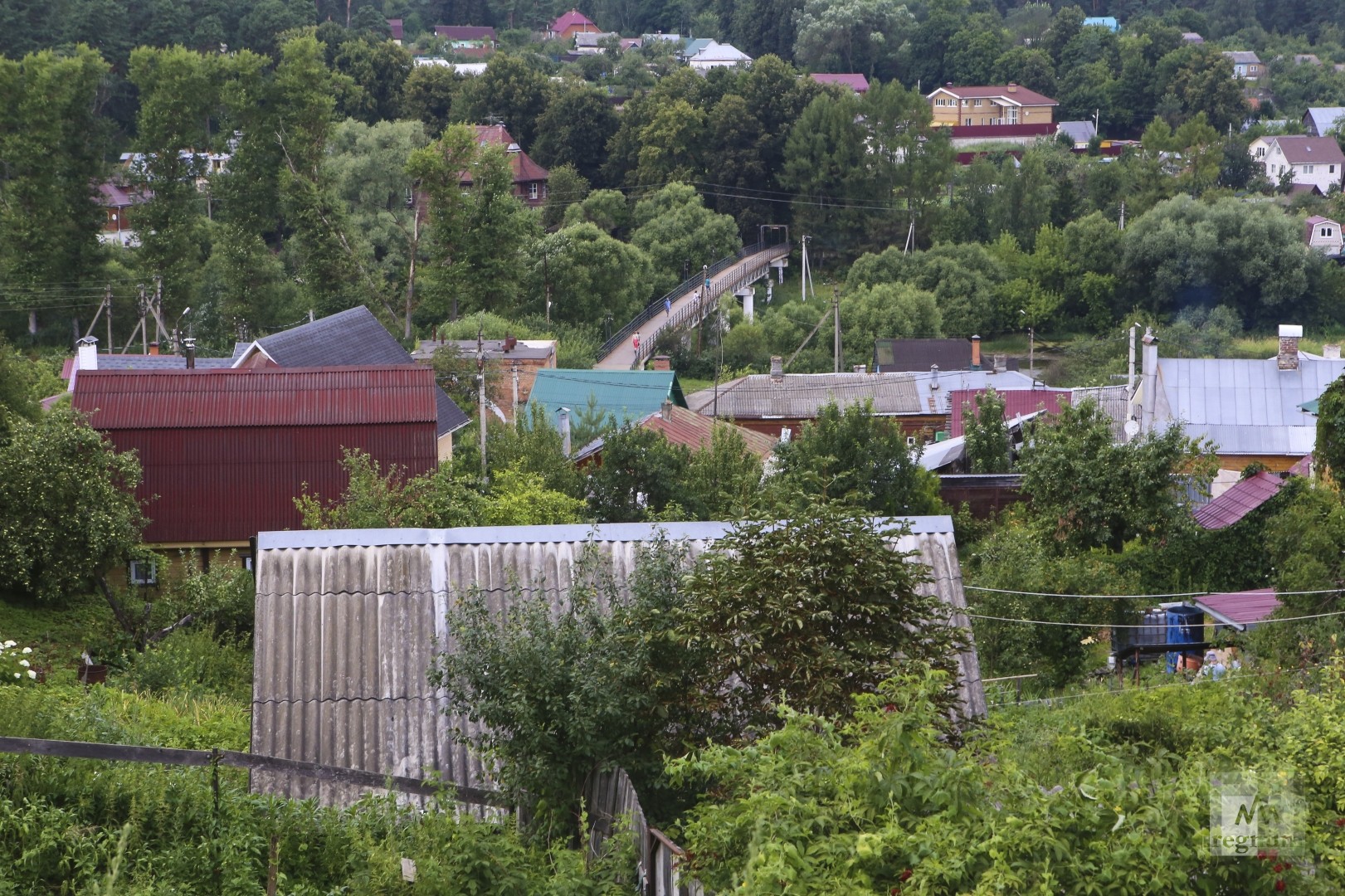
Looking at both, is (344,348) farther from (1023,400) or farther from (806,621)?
(806,621)

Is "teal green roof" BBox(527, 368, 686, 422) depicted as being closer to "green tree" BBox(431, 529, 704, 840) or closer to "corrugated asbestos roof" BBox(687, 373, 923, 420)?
"corrugated asbestos roof" BBox(687, 373, 923, 420)

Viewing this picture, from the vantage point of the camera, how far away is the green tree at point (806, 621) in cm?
588

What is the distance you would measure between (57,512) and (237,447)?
157 inches

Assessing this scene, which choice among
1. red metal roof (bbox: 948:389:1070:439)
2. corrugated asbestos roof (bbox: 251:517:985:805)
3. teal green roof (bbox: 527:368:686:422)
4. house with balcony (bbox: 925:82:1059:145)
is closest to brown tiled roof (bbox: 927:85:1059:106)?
house with balcony (bbox: 925:82:1059:145)

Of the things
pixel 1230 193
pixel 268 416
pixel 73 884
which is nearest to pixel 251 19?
pixel 1230 193

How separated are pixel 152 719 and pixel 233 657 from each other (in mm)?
4944

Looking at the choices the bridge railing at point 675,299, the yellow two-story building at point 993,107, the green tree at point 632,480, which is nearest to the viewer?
the green tree at point 632,480

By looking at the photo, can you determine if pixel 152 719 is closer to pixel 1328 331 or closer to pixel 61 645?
pixel 61 645

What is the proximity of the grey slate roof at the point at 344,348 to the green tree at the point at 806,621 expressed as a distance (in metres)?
19.2

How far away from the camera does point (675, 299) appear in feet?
172

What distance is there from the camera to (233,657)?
48.9ft

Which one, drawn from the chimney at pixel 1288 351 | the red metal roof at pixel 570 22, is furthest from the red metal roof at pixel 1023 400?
the red metal roof at pixel 570 22

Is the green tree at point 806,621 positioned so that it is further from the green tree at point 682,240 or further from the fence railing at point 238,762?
the green tree at point 682,240

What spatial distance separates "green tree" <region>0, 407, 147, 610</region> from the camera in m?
15.8
